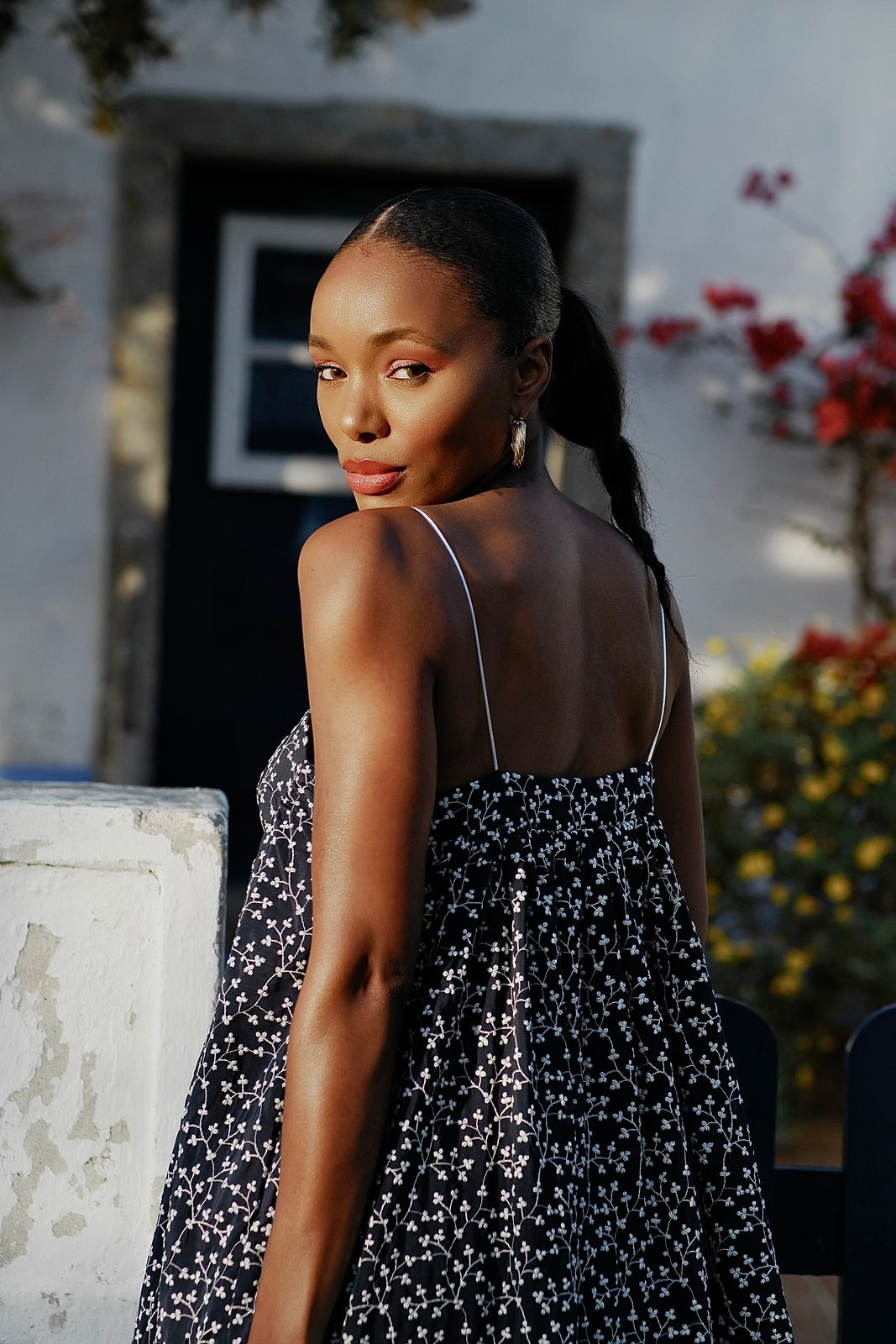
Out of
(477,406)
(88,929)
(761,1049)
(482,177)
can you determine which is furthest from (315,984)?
(482,177)

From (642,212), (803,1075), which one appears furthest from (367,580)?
(642,212)

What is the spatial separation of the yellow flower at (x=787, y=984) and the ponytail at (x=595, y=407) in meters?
2.90

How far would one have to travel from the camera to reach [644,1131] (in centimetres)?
133

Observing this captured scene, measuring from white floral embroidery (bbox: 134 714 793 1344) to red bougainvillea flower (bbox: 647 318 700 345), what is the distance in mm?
3859

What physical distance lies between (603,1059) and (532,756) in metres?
0.29

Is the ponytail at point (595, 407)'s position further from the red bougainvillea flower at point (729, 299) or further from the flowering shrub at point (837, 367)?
the red bougainvillea flower at point (729, 299)

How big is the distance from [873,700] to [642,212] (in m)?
1.99

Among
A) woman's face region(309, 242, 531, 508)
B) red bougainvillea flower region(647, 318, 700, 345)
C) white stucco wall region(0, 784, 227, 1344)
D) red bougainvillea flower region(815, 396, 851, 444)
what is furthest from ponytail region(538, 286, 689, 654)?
red bougainvillea flower region(647, 318, 700, 345)

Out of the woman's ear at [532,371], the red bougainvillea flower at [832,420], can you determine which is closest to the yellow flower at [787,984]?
the red bougainvillea flower at [832,420]

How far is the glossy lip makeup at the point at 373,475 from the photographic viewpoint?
1.30 meters

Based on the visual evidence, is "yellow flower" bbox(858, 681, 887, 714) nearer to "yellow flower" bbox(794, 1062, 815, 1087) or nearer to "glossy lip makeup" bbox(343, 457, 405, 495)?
"yellow flower" bbox(794, 1062, 815, 1087)

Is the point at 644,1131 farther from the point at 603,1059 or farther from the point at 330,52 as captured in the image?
the point at 330,52

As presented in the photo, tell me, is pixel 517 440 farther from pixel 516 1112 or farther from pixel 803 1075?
pixel 803 1075

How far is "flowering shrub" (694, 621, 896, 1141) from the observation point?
13.9 ft
